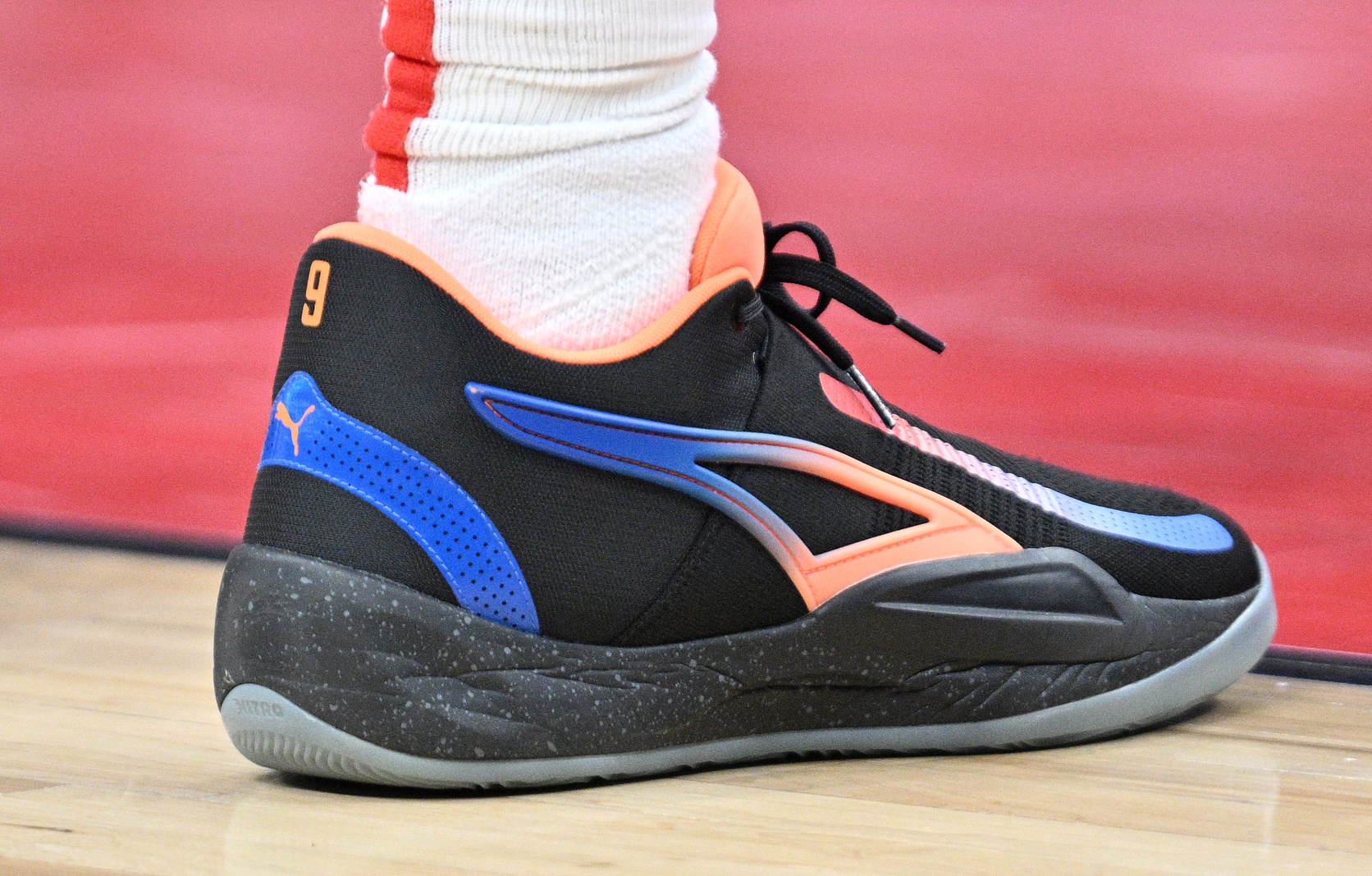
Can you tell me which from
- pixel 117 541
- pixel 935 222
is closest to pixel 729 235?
pixel 935 222

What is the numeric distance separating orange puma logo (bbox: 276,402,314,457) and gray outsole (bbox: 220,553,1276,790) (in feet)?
0.39

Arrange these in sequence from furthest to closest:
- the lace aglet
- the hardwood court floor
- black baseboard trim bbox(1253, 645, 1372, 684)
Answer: black baseboard trim bbox(1253, 645, 1372, 684) → the lace aglet → the hardwood court floor

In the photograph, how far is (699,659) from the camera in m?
0.67

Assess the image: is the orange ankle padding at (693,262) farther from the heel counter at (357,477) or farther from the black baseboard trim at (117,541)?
the black baseboard trim at (117,541)

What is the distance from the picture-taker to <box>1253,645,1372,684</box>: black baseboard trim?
957 millimetres

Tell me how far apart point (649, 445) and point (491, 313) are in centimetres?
10

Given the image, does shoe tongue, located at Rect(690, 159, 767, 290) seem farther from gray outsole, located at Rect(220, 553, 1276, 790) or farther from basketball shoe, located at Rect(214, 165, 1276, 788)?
gray outsole, located at Rect(220, 553, 1276, 790)

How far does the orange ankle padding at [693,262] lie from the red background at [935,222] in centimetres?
70

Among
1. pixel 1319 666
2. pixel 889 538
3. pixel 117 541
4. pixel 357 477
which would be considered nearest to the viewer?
pixel 357 477

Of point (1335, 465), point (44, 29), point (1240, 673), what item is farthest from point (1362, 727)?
Result: point (44, 29)

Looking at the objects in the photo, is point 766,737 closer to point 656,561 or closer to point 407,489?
point 656,561

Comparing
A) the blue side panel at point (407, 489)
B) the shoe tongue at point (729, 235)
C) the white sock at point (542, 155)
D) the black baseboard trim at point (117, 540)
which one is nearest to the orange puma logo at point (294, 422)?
the blue side panel at point (407, 489)

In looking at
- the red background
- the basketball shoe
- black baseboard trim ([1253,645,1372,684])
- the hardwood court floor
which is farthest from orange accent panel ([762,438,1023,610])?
the red background

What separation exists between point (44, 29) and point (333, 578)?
5.21 ft
